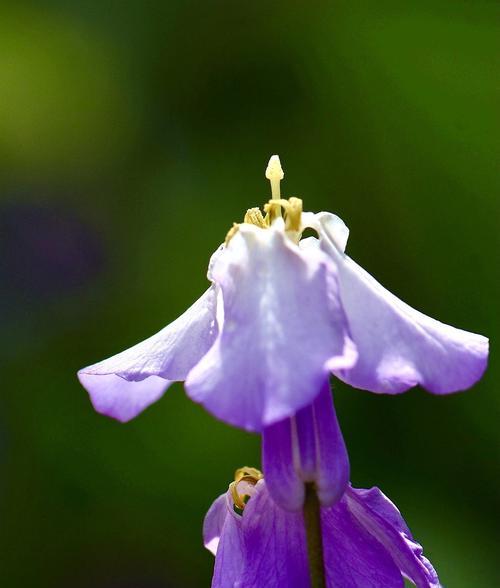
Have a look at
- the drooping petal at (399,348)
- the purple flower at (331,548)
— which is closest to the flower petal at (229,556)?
the purple flower at (331,548)

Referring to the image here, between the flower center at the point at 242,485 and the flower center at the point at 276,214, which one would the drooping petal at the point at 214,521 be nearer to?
the flower center at the point at 242,485

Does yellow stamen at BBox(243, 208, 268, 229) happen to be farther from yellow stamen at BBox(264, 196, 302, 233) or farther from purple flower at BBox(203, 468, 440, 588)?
purple flower at BBox(203, 468, 440, 588)

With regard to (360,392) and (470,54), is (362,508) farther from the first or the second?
(470,54)

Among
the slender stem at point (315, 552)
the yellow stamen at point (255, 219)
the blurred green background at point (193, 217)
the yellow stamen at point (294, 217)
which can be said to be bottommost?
the slender stem at point (315, 552)

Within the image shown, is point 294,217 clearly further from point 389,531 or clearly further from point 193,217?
point 193,217

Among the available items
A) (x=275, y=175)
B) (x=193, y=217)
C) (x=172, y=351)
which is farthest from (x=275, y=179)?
(x=193, y=217)

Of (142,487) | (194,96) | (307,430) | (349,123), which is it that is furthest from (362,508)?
(194,96)
